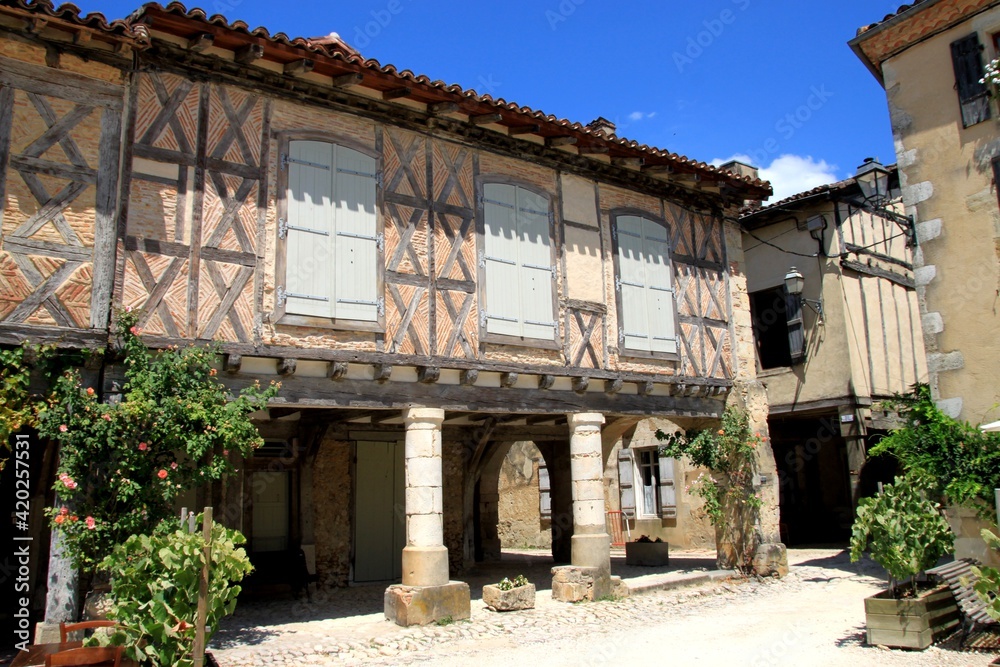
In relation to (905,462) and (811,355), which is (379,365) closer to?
(905,462)

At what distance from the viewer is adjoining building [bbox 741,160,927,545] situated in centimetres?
1302

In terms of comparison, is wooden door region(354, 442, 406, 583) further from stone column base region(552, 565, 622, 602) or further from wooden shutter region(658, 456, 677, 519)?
wooden shutter region(658, 456, 677, 519)

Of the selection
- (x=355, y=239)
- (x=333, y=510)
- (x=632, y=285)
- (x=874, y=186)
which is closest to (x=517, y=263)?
(x=632, y=285)

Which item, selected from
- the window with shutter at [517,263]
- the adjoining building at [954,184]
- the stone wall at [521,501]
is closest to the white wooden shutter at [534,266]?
the window with shutter at [517,263]

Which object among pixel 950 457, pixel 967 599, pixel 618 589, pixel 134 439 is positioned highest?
pixel 134 439

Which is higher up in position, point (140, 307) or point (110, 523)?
point (140, 307)

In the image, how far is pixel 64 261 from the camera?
6355 millimetres

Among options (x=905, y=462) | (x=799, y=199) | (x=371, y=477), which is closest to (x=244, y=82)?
(x=371, y=477)

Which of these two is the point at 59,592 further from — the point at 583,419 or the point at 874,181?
the point at 874,181

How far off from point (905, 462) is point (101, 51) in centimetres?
869

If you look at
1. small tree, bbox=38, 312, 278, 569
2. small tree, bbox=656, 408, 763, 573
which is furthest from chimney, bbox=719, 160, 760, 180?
small tree, bbox=38, 312, 278, 569

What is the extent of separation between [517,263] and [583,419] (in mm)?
2052

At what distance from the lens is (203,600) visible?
4.80 meters

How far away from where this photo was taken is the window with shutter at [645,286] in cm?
998
